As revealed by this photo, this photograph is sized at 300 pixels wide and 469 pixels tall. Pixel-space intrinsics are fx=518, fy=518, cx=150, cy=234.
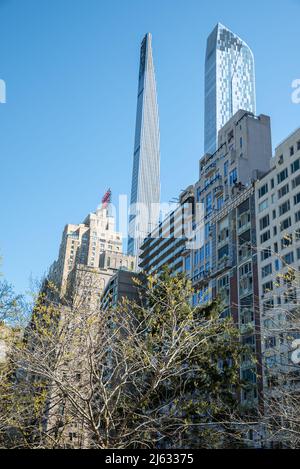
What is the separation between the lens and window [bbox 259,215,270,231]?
53.2 meters

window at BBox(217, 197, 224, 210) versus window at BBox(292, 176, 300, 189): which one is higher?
window at BBox(217, 197, 224, 210)

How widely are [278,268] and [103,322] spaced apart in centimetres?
3449

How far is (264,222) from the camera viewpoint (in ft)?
177

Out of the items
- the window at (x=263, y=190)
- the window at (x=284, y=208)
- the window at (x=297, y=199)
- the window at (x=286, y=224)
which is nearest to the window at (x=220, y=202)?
the window at (x=263, y=190)

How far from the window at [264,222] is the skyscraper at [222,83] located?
403 ft

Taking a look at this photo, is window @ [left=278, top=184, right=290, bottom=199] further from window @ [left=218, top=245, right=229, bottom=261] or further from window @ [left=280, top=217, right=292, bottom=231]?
window @ [left=218, top=245, right=229, bottom=261]

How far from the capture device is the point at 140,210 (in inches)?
7628

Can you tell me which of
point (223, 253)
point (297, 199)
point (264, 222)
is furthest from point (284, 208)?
point (223, 253)

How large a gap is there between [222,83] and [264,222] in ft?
473

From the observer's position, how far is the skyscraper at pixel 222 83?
179 m

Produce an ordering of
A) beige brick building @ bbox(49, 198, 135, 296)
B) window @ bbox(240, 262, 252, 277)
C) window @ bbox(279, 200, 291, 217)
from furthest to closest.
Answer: beige brick building @ bbox(49, 198, 135, 296) < window @ bbox(240, 262, 252, 277) < window @ bbox(279, 200, 291, 217)

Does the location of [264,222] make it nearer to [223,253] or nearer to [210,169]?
[223,253]

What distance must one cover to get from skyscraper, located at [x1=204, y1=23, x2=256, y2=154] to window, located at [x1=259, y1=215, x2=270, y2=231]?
403ft

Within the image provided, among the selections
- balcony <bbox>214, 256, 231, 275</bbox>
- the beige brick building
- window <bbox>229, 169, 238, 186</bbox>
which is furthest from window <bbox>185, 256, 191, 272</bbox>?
the beige brick building
